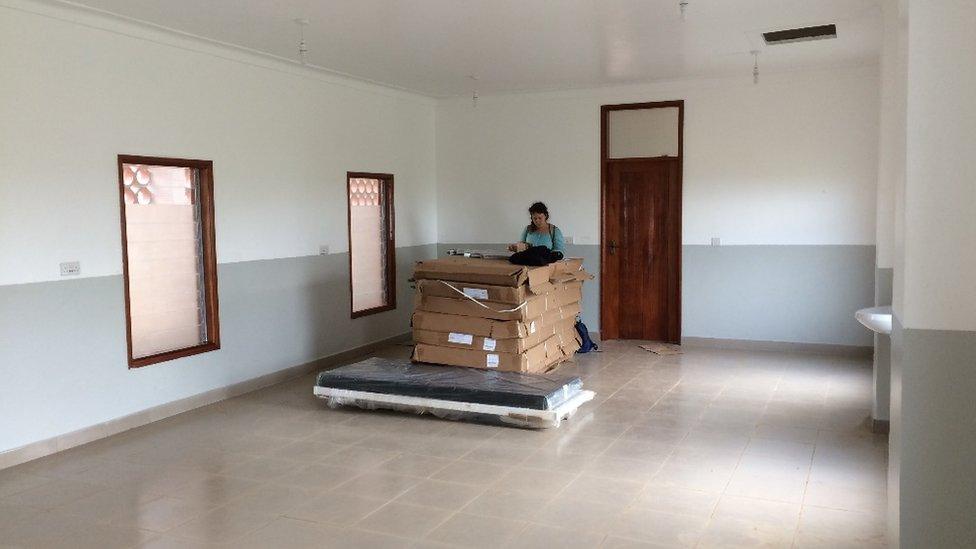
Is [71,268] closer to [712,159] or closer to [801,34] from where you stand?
[801,34]

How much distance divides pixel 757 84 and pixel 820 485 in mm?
4999

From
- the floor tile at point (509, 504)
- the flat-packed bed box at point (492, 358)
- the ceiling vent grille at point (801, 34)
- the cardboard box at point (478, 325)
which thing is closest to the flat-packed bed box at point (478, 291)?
the cardboard box at point (478, 325)

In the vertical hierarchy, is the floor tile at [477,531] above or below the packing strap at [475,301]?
below

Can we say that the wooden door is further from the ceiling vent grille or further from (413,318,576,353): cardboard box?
(413,318,576,353): cardboard box

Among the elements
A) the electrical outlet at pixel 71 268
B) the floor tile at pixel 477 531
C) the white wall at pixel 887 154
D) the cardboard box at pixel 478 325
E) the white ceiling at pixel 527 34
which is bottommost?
the floor tile at pixel 477 531

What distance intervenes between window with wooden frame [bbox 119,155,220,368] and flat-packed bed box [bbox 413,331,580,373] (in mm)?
1695

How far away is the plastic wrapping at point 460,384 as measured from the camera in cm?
529

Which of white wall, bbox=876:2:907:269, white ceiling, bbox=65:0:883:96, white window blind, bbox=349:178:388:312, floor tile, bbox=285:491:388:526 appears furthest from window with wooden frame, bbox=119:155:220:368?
white wall, bbox=876:2:907:269

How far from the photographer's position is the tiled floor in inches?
142

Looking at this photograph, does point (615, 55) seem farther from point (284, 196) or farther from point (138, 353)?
point (138, 353)

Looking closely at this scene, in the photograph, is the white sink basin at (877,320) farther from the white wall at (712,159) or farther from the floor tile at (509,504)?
the white wall at (712,159)

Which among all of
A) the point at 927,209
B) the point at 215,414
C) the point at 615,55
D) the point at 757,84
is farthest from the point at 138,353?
the point at 757,84

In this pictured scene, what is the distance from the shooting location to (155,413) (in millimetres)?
5625

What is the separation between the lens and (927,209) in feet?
7.39
